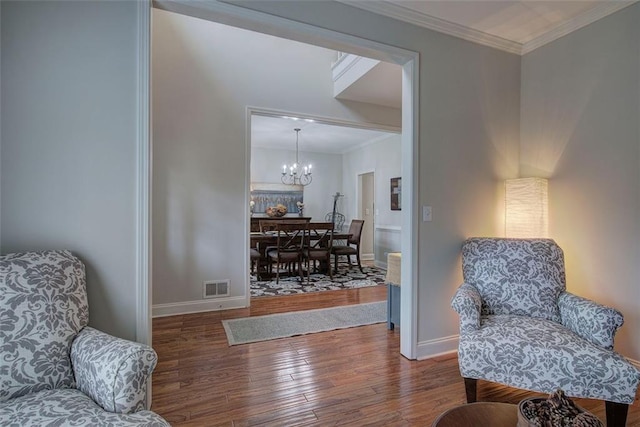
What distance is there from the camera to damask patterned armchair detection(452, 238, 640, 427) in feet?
5.06

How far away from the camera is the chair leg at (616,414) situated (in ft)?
5.02

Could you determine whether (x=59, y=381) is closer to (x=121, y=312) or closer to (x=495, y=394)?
(x=121, y=312)

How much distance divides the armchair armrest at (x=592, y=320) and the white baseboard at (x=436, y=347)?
0.84m

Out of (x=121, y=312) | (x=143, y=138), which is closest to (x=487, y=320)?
(x=121, y=312)

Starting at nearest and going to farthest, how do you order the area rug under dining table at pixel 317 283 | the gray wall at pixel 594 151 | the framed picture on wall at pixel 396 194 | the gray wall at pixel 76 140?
the gray wall at pixel 76 140 → the gray wall at pixel 594 151 → the area rug under dining table at pixel 317 283 → the framed picture on wall at pixel 396 194

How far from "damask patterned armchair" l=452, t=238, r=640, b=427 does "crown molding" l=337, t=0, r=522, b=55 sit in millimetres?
1674

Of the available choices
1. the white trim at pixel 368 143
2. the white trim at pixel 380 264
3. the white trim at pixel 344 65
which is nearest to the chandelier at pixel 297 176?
the white trim at pixel 368 143

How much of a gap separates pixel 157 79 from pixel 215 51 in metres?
0.71

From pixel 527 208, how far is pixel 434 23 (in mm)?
1642

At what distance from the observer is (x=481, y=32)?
258 cm

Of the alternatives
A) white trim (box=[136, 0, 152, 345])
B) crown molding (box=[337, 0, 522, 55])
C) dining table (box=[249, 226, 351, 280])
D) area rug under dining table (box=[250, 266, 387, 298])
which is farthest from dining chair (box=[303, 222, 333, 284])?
white trim (box=[136, 0, 152, 345])

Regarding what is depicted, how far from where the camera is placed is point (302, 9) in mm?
2059

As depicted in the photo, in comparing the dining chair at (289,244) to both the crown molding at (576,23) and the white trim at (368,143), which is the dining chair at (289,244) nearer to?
the white trim at (368,143)

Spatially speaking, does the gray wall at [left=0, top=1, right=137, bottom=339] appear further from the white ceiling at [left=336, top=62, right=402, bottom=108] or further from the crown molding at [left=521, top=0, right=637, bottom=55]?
the crown molding at [left=521, top=0, right=637, bottom=55]
